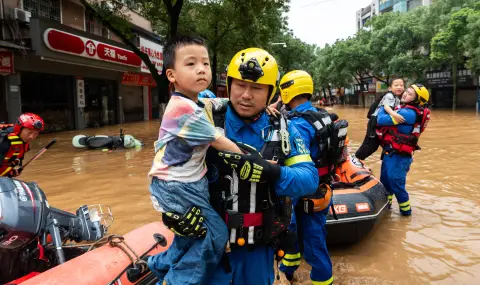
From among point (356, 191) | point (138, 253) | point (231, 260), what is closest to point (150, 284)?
point (138, 253)

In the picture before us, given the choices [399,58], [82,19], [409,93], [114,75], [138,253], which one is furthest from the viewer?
[399,58]

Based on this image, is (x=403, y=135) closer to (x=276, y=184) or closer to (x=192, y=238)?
(x=276, y=184)

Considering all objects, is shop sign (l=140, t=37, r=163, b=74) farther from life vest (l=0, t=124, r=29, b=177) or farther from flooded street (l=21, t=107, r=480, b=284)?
life vest (l=0, t=124, r=29, b=177)

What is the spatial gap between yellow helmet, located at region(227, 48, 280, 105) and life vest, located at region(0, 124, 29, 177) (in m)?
3.17

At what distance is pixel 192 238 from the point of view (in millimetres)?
1586

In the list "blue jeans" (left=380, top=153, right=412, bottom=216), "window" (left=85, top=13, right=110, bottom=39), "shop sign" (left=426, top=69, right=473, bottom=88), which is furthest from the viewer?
"shop sign" (left=426, top=69, right=473, bottom=88)

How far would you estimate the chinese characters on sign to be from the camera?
40.7ft

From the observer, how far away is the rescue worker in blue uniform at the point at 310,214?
9.80ft

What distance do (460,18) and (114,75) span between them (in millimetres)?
22755

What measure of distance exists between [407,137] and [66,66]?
1677 centimetres

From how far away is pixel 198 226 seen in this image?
1.50 metres

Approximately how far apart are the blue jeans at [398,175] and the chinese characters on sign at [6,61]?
13.2 meters

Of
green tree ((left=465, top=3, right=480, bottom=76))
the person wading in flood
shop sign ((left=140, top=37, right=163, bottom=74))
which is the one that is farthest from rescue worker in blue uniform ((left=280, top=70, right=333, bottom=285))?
green tree ((left=465, top=3, right=480, bottom=76))

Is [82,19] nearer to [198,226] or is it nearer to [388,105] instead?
[388,105]
